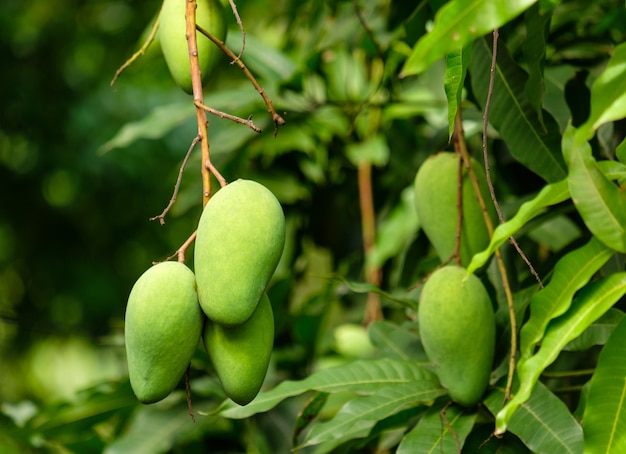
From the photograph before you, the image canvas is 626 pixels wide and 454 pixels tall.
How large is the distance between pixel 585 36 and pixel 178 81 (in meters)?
0.65

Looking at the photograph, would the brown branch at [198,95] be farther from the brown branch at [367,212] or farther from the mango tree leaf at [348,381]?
the brown branch at [367,212]

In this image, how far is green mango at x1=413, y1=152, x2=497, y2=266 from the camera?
881mm

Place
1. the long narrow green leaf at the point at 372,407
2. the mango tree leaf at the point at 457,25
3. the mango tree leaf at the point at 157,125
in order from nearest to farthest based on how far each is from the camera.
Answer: the mango tree leaf at the point at 457,25
the long narrow green leaf at the point at 372,407
the mango tree leaf at the point at 157,125

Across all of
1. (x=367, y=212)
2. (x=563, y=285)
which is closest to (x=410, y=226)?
(x=367, y=212)

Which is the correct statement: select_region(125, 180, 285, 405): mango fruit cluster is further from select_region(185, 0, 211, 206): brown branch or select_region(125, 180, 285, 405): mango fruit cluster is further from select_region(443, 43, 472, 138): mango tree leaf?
select_region(443, 43, 472, 138): mango tree leaf

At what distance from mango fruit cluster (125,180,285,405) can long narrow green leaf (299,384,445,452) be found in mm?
231

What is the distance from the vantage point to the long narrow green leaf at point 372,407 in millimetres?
837

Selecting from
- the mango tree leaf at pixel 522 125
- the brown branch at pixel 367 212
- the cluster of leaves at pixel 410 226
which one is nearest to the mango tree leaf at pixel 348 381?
the cluster of leaves at pixel 410 226

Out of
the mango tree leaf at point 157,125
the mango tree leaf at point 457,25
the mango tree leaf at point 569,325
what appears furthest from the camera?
the mango tree leaf at point 157,125

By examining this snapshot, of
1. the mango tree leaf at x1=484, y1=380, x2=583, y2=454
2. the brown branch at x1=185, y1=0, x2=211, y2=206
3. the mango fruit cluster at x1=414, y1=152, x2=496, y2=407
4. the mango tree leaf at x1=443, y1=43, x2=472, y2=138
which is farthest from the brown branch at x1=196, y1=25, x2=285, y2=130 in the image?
the mango tree leaf at x1=484, y1=380, x2=583, y2=454

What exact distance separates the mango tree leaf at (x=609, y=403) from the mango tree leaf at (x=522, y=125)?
0.78 feet

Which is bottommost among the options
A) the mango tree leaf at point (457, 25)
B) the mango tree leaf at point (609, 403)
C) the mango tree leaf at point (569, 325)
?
the mango tree leaf at point (609, 403)

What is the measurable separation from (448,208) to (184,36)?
32cm

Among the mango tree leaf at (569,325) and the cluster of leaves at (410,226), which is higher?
the mango tree leaf at (569,325)
